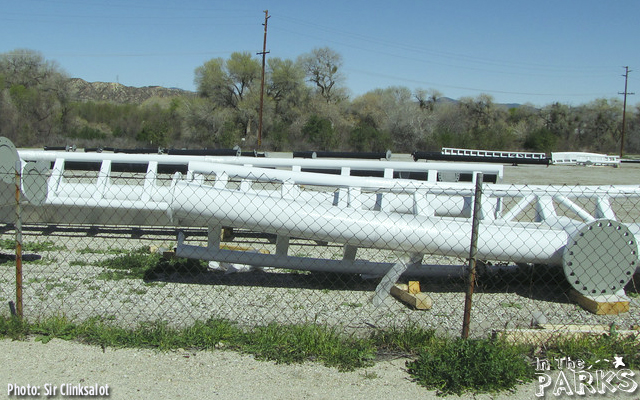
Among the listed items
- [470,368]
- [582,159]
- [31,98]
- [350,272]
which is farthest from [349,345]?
[31,98]

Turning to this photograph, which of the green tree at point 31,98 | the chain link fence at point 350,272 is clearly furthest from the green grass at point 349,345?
the green tree at point 31,98

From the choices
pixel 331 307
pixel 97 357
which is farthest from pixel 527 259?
pixel 97 357

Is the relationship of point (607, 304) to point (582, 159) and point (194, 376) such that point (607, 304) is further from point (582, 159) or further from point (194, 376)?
point (582, 159)

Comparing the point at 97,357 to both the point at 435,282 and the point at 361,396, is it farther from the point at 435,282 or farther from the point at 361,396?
the point at 435,282

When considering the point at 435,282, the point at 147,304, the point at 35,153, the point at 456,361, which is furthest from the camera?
the point at 35,153

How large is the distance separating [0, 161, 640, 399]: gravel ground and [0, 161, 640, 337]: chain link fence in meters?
0.02

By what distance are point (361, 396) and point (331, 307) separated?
1.83 m

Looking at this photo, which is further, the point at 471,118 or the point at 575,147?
the point at 471,118

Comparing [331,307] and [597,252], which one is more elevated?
[597,252]

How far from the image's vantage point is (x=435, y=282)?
6367 mm

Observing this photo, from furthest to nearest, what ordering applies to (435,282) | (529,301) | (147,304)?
1. (435,282)
2. (529,301)
3. (147,304)

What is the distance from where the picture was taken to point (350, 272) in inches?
239

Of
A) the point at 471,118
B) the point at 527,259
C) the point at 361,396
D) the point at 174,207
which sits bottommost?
the point at 361,396

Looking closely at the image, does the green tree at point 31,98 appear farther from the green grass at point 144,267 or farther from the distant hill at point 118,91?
the distant hill at point 118,91
